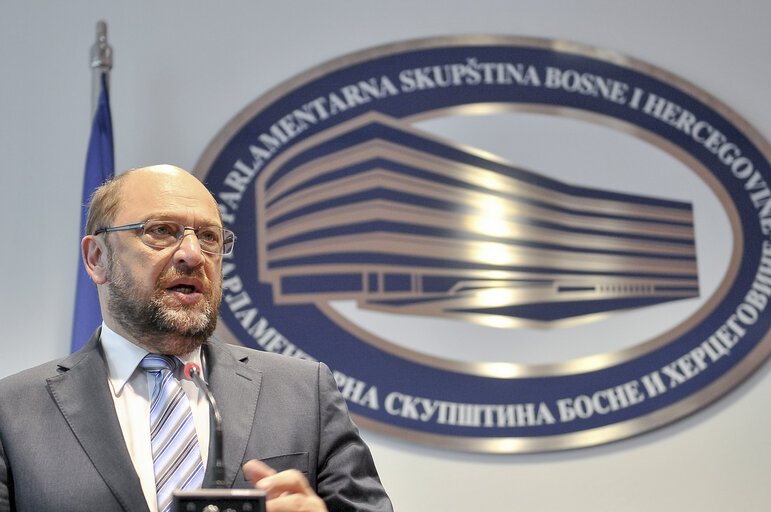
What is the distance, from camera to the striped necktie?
4.86 ft

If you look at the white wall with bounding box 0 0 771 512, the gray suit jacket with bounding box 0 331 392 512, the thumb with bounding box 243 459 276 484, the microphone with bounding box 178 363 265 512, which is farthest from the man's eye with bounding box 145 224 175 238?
the white wall with bounding box 0 0 771 512

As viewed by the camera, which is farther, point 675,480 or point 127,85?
point 127,85

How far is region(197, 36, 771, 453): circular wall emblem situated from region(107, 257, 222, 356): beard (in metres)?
1.47

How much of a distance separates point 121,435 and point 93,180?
1.75m

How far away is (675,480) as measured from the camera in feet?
10.0

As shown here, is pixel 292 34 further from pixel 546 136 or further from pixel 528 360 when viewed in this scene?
pixel 528 360

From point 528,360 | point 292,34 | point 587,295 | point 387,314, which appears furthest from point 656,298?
point 292,34

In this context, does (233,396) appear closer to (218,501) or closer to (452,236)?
(218,501)

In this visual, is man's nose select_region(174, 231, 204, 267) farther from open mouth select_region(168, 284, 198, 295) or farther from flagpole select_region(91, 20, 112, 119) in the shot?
flagpole select_region(91, 20, 112, 119)

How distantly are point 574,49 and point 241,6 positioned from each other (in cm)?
125

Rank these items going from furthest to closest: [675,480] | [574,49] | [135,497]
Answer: [574,49] < [675,480] < [135,497]

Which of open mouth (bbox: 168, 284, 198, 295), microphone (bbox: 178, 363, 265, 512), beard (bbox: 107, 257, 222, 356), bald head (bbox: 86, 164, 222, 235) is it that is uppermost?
bald head (bbox: 86, 164, 222, 235)

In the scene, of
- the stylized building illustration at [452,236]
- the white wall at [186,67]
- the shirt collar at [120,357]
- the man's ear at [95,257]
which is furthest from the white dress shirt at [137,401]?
the white wall at [186,67]

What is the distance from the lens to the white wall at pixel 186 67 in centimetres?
319
